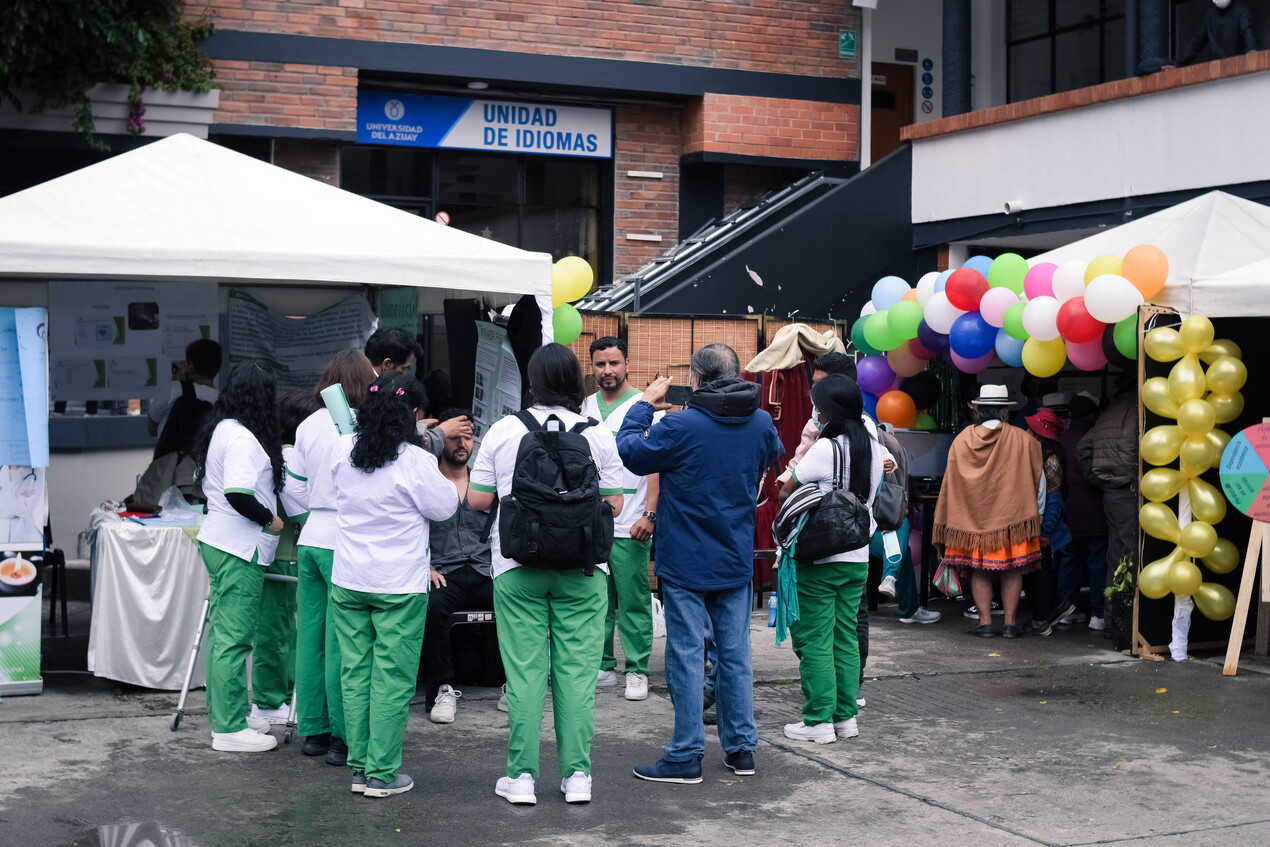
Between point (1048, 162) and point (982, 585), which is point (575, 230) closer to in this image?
point (1048, 162)

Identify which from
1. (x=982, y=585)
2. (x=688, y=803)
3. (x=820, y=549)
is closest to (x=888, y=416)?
(x=982, y=585)

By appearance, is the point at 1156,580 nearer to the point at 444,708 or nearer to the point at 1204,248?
the point at 1204,248

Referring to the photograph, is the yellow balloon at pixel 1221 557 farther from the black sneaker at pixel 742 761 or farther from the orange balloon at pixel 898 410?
the black sneaker at pixel 742 761

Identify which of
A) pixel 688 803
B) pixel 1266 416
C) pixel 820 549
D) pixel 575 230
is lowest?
pixel 688 803

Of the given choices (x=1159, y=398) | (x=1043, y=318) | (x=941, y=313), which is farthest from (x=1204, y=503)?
(x=941, y=313)

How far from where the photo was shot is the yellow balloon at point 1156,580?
8.70 meters

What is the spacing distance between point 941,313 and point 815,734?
4.25m

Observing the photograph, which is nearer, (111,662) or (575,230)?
(111,662)

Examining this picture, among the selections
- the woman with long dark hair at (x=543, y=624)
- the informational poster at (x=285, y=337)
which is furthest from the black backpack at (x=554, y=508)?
the informational poster at (x=285, y=337)

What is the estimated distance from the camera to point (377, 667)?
567 centimetres

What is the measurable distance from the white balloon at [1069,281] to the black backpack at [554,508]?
184 inches

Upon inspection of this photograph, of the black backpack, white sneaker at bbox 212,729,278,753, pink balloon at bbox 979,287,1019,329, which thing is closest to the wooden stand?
pink balloon at bbox 979,287,1019,329

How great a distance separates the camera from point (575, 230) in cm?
1509

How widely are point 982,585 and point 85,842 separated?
633 centimetres
